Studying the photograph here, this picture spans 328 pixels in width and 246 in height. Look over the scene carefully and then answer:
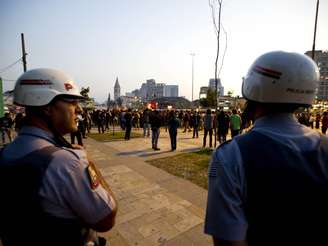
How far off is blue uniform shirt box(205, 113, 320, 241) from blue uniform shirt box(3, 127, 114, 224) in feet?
2.18

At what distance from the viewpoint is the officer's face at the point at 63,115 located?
5.20ft

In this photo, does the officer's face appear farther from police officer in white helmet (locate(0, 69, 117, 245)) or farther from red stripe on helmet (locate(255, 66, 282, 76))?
red stripe on helmet (locate(255, 66, 282, 76))

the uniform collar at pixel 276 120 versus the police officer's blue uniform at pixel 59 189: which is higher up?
the uniform collar at pixel 276 120

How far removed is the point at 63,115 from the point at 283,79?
56.2 inches

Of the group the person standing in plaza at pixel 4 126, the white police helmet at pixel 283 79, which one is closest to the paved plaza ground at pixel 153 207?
the white police helmet at pixel 283 79

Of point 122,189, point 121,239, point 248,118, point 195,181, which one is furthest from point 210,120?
point 248,118

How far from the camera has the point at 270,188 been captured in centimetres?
111

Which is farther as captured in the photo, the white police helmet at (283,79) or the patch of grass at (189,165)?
the patch of grass at (189,165)

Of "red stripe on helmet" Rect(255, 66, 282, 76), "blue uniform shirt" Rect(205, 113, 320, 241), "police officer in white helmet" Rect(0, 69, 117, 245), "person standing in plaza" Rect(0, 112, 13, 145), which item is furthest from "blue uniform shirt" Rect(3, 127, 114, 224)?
"person standing in plaza" Rect(0, 112, 13, 145)

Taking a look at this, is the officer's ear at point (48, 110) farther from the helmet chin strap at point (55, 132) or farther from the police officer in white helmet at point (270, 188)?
the police officer in white helmet at point (270, 188)

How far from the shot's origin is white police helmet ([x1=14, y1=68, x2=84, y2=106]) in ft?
5.05

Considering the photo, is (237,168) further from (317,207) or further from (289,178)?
(317,207)

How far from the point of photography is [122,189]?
5.72 metres

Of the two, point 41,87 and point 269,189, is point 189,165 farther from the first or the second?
point 269,189
